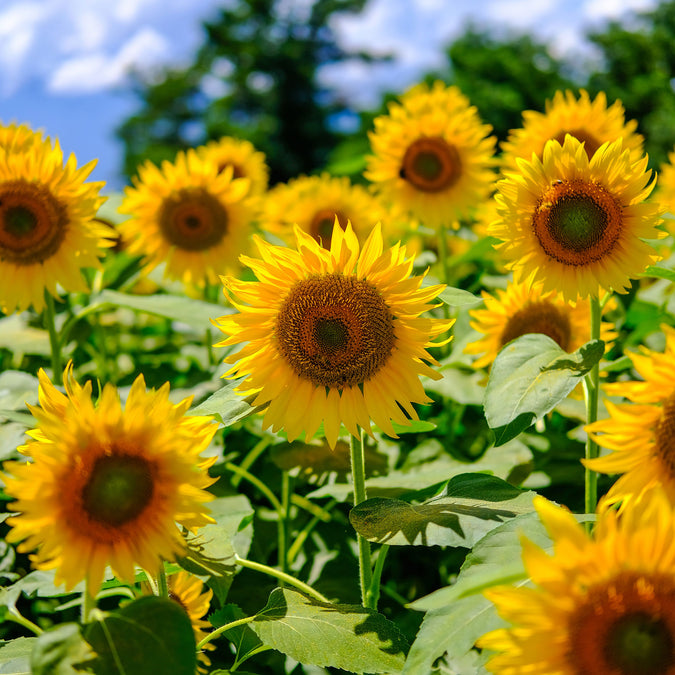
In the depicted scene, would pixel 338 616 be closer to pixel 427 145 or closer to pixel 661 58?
pixel 427 145

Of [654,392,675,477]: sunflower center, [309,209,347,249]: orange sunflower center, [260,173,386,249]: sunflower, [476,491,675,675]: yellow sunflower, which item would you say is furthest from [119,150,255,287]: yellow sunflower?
[476,491,675,675]: yellow sunflower

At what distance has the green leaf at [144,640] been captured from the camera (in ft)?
3.64

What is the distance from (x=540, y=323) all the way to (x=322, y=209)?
1857 mm

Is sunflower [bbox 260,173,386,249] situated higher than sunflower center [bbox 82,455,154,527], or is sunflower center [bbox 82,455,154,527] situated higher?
sunflower [bbox 260,173,386,249]

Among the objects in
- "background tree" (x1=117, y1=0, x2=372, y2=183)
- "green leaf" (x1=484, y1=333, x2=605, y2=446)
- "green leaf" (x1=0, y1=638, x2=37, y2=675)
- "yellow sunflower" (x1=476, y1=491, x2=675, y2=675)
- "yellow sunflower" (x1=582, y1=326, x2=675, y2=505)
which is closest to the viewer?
"yellow sunflower" (x1=476, y1=491, x2=675, y2=675)

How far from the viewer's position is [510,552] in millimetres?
1204

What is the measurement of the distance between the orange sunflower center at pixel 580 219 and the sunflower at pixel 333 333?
0.35 metres

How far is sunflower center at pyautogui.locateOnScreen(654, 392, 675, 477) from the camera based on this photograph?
1.18 meters

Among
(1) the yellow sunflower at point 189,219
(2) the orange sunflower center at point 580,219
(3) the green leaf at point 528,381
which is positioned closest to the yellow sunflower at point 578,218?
(2) the orange sunflower center at point 580,219

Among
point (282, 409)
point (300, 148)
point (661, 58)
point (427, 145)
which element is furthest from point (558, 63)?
point (282, 409)

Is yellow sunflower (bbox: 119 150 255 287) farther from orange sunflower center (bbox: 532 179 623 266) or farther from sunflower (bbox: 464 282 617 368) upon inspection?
orange sunflower center (bbox: 532 179 623 266)

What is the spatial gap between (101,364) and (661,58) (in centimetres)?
2874

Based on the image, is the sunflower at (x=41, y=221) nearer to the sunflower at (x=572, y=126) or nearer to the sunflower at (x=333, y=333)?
the sunflower at (x=333, y=333)

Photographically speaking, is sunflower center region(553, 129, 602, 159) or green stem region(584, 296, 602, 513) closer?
green stem region(584, 296, 602, 513)
